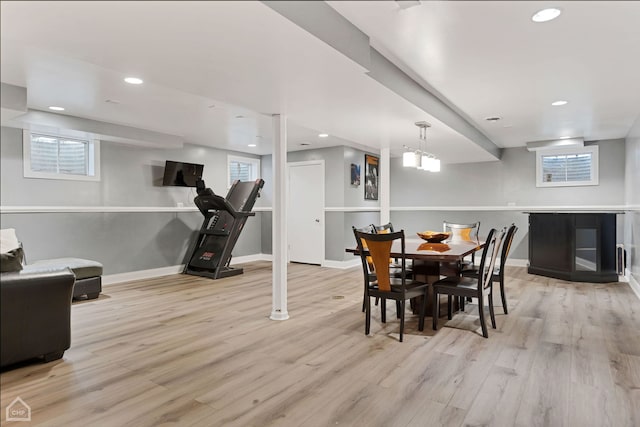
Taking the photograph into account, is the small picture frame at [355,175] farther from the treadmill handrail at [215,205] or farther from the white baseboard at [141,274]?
the white baseboard at [141,274]

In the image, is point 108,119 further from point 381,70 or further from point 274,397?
point 274,397

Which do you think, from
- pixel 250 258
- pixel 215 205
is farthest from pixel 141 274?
pixel 250 258

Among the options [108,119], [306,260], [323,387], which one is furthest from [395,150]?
[323,387]

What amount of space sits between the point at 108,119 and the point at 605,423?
536cm

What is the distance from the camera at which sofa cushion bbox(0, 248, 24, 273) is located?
91cm

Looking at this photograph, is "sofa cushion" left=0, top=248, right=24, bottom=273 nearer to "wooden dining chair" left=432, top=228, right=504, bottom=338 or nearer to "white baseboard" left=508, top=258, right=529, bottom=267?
"wooden dining chair" left=432, top=228, right=504, bottom=338

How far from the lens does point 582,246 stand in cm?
572

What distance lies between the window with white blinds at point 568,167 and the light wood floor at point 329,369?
9.74 ft

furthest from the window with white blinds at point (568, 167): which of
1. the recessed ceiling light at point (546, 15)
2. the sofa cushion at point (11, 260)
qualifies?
the sofa cushion at point (11, 260)

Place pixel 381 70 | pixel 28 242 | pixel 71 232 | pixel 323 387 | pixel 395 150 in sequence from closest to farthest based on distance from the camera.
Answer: pixel 323 387, pixel 28 242, pixel 381 70, pixel 71 232, pixel 395 150

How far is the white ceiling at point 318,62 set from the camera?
185 cm

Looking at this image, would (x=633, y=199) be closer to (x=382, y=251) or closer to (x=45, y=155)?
(x=382, y=251)

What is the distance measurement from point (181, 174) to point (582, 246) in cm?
639

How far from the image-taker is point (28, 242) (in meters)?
2.51
